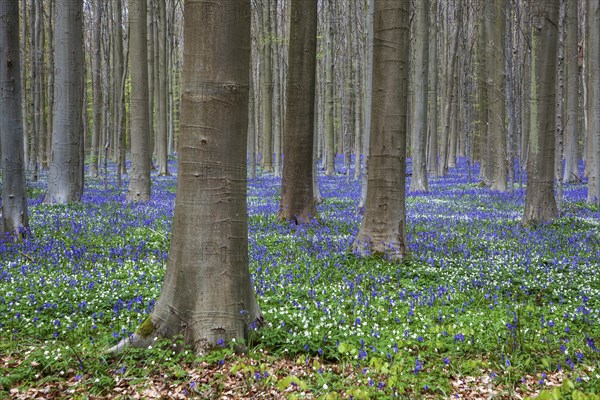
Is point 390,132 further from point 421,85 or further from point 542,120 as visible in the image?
point 421,85

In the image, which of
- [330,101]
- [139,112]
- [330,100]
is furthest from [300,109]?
[330,101]

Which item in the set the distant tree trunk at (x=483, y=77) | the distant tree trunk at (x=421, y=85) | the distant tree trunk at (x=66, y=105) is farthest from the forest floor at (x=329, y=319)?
the distant tree trunk at (x=483, y=77)

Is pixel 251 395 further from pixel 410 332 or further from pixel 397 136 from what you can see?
pixel 397 136

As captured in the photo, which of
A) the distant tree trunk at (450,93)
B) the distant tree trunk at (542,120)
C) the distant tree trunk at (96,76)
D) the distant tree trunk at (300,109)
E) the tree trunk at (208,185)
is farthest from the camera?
the distant tree trunk at (450,93)

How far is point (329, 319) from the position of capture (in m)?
5.14

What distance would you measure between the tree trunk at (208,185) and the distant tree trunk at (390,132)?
3902 millimetres

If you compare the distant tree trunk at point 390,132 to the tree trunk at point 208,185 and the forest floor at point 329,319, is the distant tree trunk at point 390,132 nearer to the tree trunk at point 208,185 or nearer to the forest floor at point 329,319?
the forest floor at point 329,319

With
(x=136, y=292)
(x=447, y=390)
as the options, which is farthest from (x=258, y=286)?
(x=447, y=390)

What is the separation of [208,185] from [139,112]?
1136 cm

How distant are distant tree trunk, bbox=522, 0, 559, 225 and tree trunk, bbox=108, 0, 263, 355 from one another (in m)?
9.53

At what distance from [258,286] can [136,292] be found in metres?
1.60

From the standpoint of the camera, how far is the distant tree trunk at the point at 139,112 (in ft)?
47.2

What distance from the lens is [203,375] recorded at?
404 cm

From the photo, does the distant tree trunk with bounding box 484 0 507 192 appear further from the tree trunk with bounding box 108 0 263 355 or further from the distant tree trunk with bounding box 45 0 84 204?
the tree trunk with bounding box 108 0 263 355
